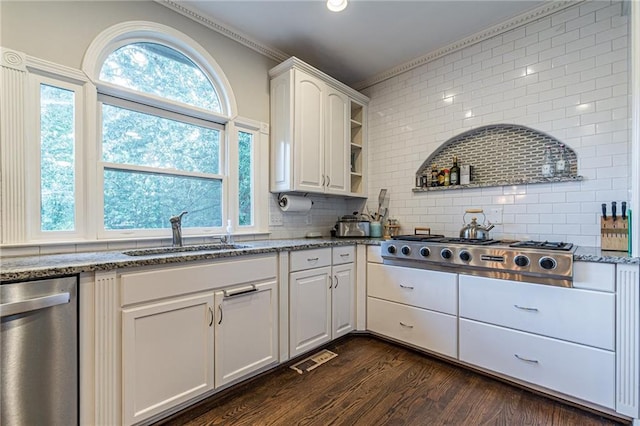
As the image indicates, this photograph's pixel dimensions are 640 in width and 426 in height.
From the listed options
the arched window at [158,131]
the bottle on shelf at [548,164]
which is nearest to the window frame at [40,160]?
the arched window at [158,131]

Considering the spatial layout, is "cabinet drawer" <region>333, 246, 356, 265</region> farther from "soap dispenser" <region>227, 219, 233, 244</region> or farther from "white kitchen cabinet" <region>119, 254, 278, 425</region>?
"soap dispenser" <region>227, 219, 233, 244</region>

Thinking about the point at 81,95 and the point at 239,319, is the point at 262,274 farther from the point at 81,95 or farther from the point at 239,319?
the point at 81,95

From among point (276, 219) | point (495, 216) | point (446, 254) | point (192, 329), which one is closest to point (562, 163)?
point (495, 216)

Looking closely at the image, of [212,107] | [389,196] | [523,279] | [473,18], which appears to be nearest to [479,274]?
[523,279]

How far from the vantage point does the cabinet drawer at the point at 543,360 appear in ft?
5.47

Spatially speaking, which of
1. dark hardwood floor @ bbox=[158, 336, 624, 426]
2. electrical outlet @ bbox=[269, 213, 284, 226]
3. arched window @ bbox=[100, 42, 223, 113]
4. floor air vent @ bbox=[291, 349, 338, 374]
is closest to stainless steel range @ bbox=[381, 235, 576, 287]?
dark hardwood floor @ bbox=[158, 336, 624, 426]

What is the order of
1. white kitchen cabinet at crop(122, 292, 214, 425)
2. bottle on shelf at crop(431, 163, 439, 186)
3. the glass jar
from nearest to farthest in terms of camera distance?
1. white kitchen cabinet at crop(122, 292, 214, 425)
2. bottle on shelf at crop(431, 163, 439, 186)
3. the glass jar

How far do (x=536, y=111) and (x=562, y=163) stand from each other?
18.0 inches

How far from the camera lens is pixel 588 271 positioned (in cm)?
171

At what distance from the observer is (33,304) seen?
1206mm

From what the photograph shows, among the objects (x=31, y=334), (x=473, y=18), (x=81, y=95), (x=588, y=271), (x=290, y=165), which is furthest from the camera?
(x=290, y=165)

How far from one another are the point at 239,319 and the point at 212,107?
1.74 m

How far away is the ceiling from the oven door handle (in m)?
2.17

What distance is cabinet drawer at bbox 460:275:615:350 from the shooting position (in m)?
1.68
